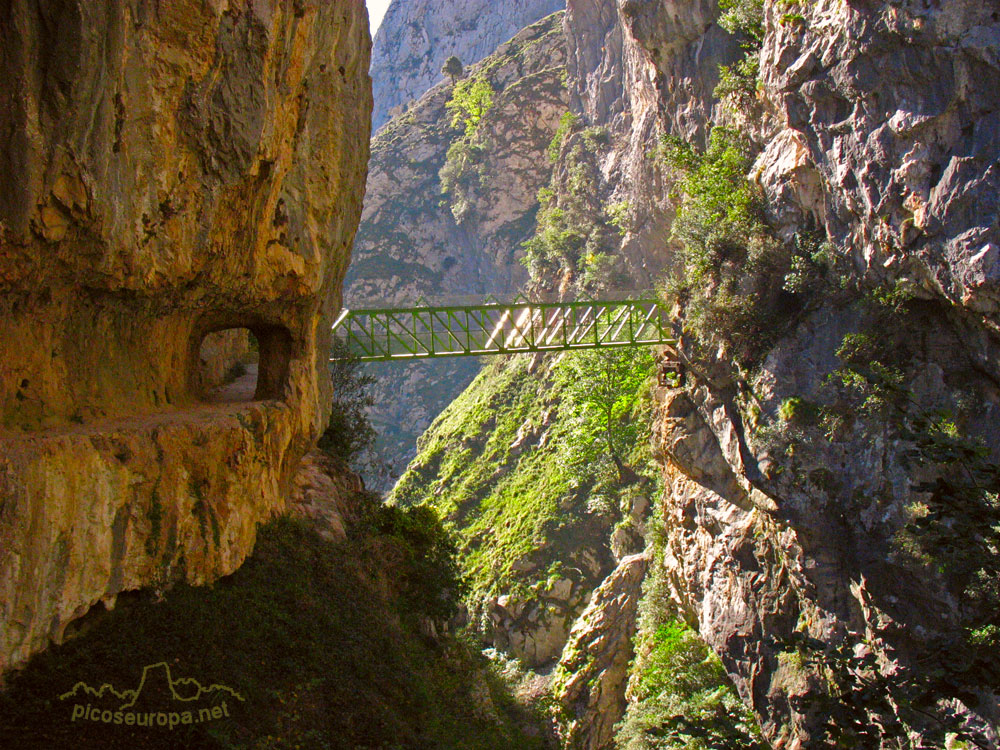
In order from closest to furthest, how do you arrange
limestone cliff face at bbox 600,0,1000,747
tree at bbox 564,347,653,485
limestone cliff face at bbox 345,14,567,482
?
limestone cliff face at bbox 600,0,1000,747 → tree at bbox 564,347,653,485 → limestone cliff face at bbox 345,14,567,482

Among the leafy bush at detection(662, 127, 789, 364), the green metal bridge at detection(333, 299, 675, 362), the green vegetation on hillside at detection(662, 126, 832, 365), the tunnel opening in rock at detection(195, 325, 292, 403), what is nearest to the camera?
the tunnel opening in rock at detection(195, 325, 292, 403)

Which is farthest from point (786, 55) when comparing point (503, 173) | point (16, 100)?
point (503, 173)

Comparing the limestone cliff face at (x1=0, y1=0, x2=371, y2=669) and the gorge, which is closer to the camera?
the limestone cliff face at (x1=0, y1=0, x2=371, y2=669)

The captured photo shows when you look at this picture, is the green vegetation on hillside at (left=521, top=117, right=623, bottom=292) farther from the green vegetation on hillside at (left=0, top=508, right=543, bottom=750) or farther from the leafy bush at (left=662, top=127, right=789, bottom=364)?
the green vegetation on hillside at (left=0, top=508, right=543, bottom=750)

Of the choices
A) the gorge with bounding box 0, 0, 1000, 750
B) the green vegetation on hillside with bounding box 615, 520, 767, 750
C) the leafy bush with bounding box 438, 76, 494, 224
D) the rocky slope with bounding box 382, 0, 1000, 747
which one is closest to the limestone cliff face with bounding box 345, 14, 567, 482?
the leafy bush with bounding box 438, 76, 494, 224

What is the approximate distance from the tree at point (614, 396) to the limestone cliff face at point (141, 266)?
20666 mm

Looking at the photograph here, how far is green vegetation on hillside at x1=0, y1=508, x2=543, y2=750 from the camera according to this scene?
26.3 feet

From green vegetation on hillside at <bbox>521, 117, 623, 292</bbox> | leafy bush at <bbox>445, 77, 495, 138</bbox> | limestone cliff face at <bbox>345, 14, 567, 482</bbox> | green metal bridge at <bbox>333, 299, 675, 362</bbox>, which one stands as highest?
leafy bush at <bbox>445, 77, 495, 138</bbox>

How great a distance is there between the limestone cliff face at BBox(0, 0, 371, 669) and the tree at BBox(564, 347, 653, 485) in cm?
2067

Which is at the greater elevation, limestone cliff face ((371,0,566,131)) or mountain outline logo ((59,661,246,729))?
limestone cliff face ((371,0,566,131))

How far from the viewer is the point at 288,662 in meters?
10.1

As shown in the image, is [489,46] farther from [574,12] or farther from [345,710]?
[345,710]

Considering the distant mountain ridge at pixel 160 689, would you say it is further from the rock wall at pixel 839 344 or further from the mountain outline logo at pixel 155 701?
the rock wall at pixel 839 344

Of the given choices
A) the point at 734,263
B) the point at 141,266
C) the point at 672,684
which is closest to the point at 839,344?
the point at 734,263
